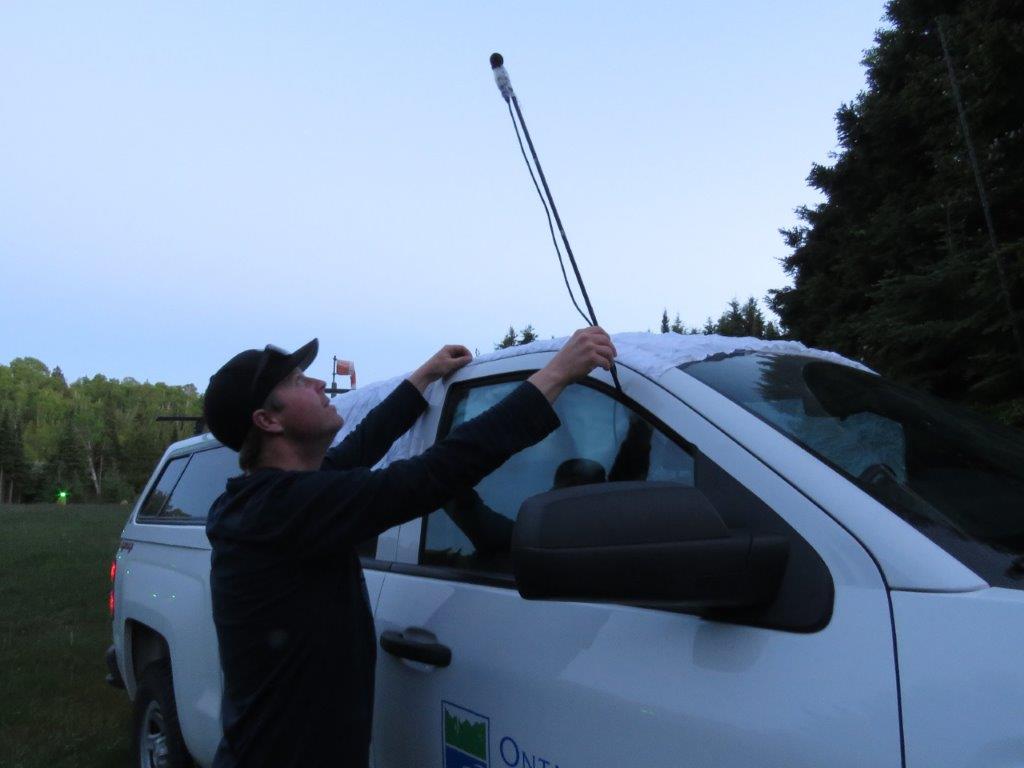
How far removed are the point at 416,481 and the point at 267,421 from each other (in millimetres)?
510

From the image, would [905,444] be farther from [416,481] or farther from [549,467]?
[416,481]

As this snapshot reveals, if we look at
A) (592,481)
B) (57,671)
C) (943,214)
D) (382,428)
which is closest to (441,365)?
(382,428)

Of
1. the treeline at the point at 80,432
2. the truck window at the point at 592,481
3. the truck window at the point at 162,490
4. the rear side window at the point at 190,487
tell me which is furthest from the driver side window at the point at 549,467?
the treeline at the point at 80,432

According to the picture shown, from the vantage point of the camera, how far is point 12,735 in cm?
522

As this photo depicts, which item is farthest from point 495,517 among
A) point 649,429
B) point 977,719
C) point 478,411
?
point 977,719

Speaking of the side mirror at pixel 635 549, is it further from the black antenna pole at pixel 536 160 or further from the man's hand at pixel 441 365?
the man's hand at pixel 441 365

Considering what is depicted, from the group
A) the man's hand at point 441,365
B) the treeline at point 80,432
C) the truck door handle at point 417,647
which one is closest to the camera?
the truck door handle at point 417,647

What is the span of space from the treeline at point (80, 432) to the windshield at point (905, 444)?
96.5 m

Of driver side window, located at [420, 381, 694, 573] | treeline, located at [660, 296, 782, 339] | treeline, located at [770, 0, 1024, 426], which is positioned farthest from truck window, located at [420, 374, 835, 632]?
treeline, located at [660, 296, 782, 339]

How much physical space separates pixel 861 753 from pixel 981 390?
27.4 feet

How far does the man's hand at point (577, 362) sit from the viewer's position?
1908 millimetres

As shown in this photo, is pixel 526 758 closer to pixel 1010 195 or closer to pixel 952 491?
pixel 952 491

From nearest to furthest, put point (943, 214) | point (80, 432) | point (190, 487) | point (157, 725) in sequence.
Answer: point (157, 725) < point (190, 487) < point (943, 214) < point (80, 432)

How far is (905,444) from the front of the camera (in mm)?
1819
